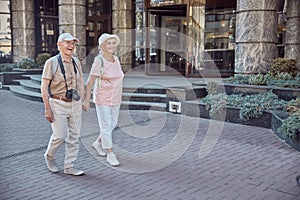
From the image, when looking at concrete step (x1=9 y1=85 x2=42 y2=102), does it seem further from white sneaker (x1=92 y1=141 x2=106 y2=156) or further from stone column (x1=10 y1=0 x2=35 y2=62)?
white sneaker (x1=92 y1=141 x2=106 y2=156)

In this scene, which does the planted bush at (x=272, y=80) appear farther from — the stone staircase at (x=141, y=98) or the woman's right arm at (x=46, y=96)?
the woman's right arm at (x=46, y=96)

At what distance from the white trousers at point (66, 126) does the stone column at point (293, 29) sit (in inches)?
440

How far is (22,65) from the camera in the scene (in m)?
16.1

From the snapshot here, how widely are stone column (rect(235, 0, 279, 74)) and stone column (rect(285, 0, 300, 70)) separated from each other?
3646mm

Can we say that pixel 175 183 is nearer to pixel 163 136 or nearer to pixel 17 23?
pixel 163 136

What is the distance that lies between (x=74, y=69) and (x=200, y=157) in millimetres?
2407

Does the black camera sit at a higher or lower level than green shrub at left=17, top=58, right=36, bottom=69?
lower

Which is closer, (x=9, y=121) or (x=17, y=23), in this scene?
(x=9, y=121)

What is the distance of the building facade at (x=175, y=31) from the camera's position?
1045 centimetres

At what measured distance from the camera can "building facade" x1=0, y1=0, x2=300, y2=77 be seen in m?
10.4

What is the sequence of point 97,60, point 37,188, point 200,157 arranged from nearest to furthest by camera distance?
point 37,188, point 97,60, point 200,157

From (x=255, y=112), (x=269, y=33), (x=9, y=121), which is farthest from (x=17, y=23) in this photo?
(x=255, y=112)

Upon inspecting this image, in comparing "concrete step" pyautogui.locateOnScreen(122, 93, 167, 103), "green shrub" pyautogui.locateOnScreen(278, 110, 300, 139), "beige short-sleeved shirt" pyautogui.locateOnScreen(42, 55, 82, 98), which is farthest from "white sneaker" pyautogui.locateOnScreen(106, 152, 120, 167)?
"concrete step" pyautogui.locateOnScreen(122, 93, 167, 103)

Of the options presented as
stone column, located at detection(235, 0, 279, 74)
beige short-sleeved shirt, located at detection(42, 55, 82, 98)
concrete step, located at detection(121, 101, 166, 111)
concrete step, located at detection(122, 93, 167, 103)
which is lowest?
concrete step, located at detection(121, 101, 166, 111)
